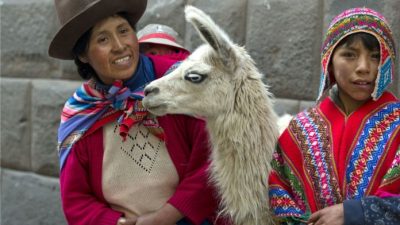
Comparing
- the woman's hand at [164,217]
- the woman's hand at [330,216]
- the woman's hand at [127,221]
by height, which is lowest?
the woman's hand at [127,221]

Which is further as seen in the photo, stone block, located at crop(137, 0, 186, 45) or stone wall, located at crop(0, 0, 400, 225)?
stone block, located at crop(137, 0, 186, 45)

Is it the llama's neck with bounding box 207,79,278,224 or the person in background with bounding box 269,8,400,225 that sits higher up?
the person in background with bounding box 269,8,400,225

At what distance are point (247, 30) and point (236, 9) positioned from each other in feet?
0.47

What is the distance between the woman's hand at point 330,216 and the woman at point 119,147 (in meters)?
0.51

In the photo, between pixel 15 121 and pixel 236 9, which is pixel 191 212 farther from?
pixel 15 121

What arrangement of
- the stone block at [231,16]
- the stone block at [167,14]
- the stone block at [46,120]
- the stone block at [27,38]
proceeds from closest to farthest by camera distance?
the stone block at [231,16]
the stone block at [167,14]
the stone block at [46,120]
the stone block at [27,38]

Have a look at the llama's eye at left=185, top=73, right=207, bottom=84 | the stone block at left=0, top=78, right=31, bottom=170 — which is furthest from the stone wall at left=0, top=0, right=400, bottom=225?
the llama's eye at left=185, top=73, right=207, bottom=84

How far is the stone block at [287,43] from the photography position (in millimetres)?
3111

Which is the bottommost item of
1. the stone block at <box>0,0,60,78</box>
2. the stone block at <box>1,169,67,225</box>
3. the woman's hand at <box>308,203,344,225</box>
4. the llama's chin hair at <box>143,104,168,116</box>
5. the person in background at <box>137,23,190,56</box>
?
the stone block at <box>1,169,67,225</box>

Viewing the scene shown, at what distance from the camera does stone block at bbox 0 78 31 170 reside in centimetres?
452

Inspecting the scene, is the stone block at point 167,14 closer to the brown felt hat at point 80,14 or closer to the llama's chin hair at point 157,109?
the brown felt hat at point 80,14

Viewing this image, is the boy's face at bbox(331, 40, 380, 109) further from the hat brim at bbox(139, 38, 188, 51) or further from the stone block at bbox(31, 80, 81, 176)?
the stone block at bbox(31, 80, 81, 176)

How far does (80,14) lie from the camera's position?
7.27 feet

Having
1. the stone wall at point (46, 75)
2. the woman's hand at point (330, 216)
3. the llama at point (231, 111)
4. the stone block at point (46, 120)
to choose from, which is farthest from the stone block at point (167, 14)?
the woman's hand at point (330, 216)
